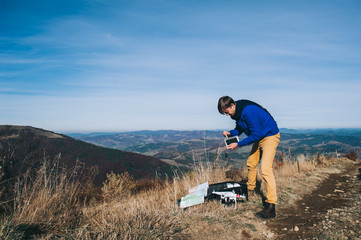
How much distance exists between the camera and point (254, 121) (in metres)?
3.29

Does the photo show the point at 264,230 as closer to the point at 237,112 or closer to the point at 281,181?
the point at 237,112

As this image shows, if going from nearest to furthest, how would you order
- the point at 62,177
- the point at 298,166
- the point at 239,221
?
the point at 239,221, the point at 62,177, the point at 298,166

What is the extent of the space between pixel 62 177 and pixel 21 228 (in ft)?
5.90

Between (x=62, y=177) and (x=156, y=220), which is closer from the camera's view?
(x=156, y=220)

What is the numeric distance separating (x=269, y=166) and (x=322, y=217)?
1021mm

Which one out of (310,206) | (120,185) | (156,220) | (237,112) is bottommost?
(120,185)

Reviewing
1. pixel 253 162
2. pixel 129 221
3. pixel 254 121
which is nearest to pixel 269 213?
pixel 253 162

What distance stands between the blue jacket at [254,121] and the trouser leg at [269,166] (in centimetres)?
12

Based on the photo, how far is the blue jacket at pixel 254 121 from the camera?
3299mm

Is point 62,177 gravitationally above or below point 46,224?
above

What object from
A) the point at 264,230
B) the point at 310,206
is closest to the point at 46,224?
the point at 264,230

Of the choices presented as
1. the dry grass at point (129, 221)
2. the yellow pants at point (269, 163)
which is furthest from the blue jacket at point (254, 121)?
the dry grass at point (129, 221)

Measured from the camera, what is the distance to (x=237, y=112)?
3.55m

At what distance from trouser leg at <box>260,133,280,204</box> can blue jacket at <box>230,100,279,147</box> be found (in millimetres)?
117
